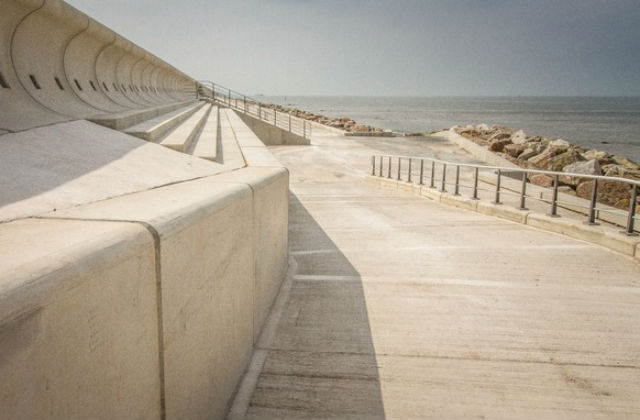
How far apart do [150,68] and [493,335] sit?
1812 centimetres

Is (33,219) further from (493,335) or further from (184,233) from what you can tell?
(493,335)

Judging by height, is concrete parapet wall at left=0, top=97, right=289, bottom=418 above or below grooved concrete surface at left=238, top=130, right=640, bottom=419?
above

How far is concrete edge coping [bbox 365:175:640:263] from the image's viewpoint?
6.58 m

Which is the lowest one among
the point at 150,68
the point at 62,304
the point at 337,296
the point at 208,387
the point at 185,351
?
the point at 337,296

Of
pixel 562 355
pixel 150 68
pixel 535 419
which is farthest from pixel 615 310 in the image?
pixel 150 68

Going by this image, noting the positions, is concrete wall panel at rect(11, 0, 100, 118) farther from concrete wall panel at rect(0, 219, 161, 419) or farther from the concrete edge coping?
the concrete edge coping

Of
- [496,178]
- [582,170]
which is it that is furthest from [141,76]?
[582,170]

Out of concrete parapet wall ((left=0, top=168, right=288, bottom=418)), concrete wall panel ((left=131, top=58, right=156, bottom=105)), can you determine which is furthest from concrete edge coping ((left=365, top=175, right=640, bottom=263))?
concrete wall panel ((left=131, top=58, right=156, bottom=105))

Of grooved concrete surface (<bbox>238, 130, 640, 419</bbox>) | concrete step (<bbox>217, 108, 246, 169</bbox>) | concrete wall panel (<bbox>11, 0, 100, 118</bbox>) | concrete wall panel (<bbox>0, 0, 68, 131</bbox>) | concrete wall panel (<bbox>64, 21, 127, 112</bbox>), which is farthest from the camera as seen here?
concrete wall panel (<bbox>64, 21, 127, 112</bbox>)

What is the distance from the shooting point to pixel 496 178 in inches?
577

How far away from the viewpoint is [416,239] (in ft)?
25.2

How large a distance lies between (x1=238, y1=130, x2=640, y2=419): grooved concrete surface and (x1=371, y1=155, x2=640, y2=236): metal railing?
2.20 feet

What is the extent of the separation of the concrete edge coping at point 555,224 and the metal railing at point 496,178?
0.16 metres

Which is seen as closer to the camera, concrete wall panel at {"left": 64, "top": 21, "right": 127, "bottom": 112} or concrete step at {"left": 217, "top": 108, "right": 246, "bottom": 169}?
concrete step at {"left": 217, "top": 108, "right": 246, "bottom": 169}
